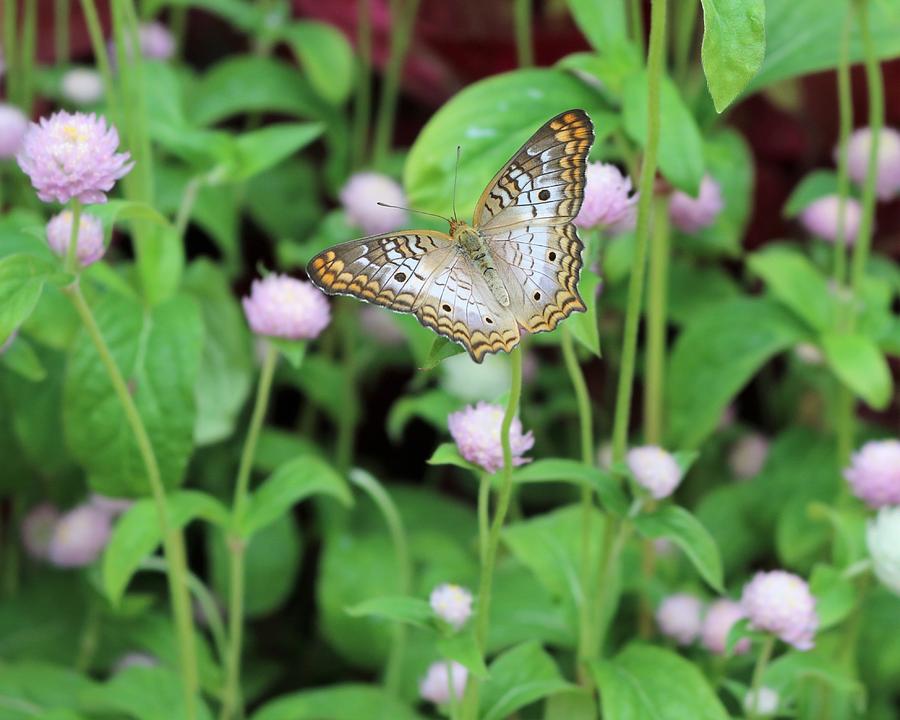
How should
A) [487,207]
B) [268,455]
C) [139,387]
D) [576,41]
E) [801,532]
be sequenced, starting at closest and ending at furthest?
[487,207] → [139,387] → [801,532] → [268,455] → [576,41]

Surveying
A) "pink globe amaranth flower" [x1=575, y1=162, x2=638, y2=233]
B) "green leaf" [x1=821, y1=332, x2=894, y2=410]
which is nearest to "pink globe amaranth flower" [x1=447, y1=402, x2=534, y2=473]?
"pink globe amaranth flower" [x1=575, y1=162, x2=638, y2=233]

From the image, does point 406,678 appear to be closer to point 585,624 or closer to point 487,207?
point 585,624

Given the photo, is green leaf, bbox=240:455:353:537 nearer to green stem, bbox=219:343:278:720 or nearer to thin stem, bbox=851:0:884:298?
green stem, bbox=219:343:278:720

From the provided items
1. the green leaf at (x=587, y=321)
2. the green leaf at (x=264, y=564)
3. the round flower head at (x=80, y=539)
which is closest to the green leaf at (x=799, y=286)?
the green leaf at (x=587, y=321)

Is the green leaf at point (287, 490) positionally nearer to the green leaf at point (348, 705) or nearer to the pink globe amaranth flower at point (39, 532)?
the green leaf at point (348, 705)

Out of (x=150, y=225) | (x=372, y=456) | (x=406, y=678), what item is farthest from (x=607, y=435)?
(x=150, y=225)

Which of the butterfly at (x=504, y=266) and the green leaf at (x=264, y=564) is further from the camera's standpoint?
the green leaf at (x=264, y=564)
